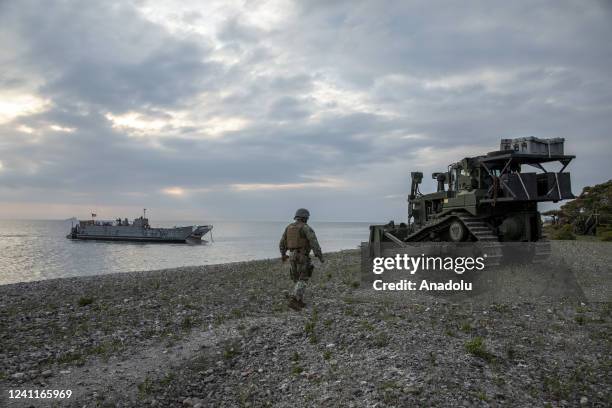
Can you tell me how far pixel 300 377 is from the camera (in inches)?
247

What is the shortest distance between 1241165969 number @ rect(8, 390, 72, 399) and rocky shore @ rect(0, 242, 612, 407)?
0.33 ft

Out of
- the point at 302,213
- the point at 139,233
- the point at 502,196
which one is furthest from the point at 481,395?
the point at 139,233

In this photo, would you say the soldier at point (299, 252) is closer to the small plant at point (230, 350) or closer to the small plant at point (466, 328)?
the small plant at point (230, 350)

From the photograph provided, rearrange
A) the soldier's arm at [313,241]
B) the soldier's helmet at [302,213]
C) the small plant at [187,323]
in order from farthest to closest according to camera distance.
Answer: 1. the soldier's helmet at [302,213]
2. the soldier's arm at [313,241]
3. the small plant at [187,323]

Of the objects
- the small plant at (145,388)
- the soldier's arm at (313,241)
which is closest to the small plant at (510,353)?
the soldier's arm at (313,241)

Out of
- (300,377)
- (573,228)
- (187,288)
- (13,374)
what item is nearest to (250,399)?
(300,377)

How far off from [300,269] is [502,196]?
803 centimetres

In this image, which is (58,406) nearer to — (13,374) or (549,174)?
(13,374)

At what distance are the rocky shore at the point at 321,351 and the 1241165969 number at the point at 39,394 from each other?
0.10m

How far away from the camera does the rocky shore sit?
5.69m

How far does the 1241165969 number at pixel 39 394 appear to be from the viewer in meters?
5.97

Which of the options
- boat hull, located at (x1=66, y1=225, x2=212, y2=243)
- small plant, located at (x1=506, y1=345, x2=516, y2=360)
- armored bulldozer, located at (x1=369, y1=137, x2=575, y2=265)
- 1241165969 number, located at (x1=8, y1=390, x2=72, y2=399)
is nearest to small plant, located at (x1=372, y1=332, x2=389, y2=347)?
small plant, located at (x1=506, y1=345, x2=516, y2=360)

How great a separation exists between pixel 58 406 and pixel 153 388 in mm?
1255

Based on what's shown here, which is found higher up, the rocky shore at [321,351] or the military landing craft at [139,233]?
the military landing craft at [139,233]
